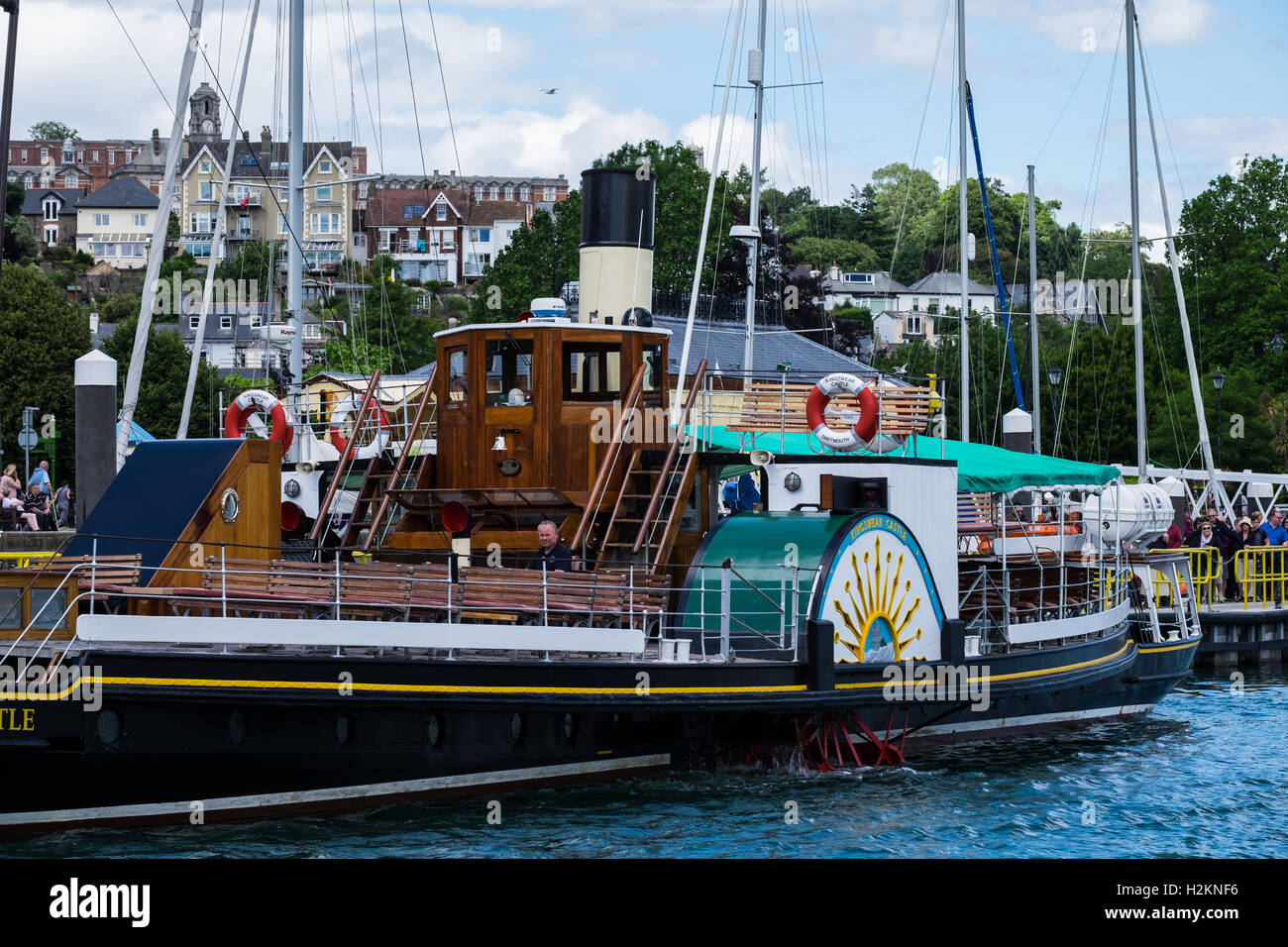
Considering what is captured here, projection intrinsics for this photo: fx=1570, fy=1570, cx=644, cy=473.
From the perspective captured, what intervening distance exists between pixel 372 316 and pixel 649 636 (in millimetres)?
64446

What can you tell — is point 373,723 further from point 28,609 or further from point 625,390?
point 625,390

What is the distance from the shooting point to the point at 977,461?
68.5 feet

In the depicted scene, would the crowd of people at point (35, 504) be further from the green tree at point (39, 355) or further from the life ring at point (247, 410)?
the green tree at point (39, 355)

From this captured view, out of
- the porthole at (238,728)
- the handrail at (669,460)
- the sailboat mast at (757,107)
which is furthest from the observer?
the sailboat mast at (757,107)

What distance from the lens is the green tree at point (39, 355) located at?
56906mm

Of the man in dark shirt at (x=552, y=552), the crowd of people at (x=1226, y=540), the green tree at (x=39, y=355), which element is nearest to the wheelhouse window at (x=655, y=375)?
the man in dark shirt at (x=552, y=552)

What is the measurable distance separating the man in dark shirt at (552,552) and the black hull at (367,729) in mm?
1277

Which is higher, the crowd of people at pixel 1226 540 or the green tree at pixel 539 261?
the green tree at pixel 539 261

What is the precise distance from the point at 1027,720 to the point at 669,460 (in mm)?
6956

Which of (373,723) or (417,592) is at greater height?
(417,592)

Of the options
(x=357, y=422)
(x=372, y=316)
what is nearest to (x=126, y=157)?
(x=372, y=316)

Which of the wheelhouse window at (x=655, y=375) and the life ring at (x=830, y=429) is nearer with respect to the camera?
the life ring at (x=830, y=429)

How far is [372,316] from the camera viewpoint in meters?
78.8
